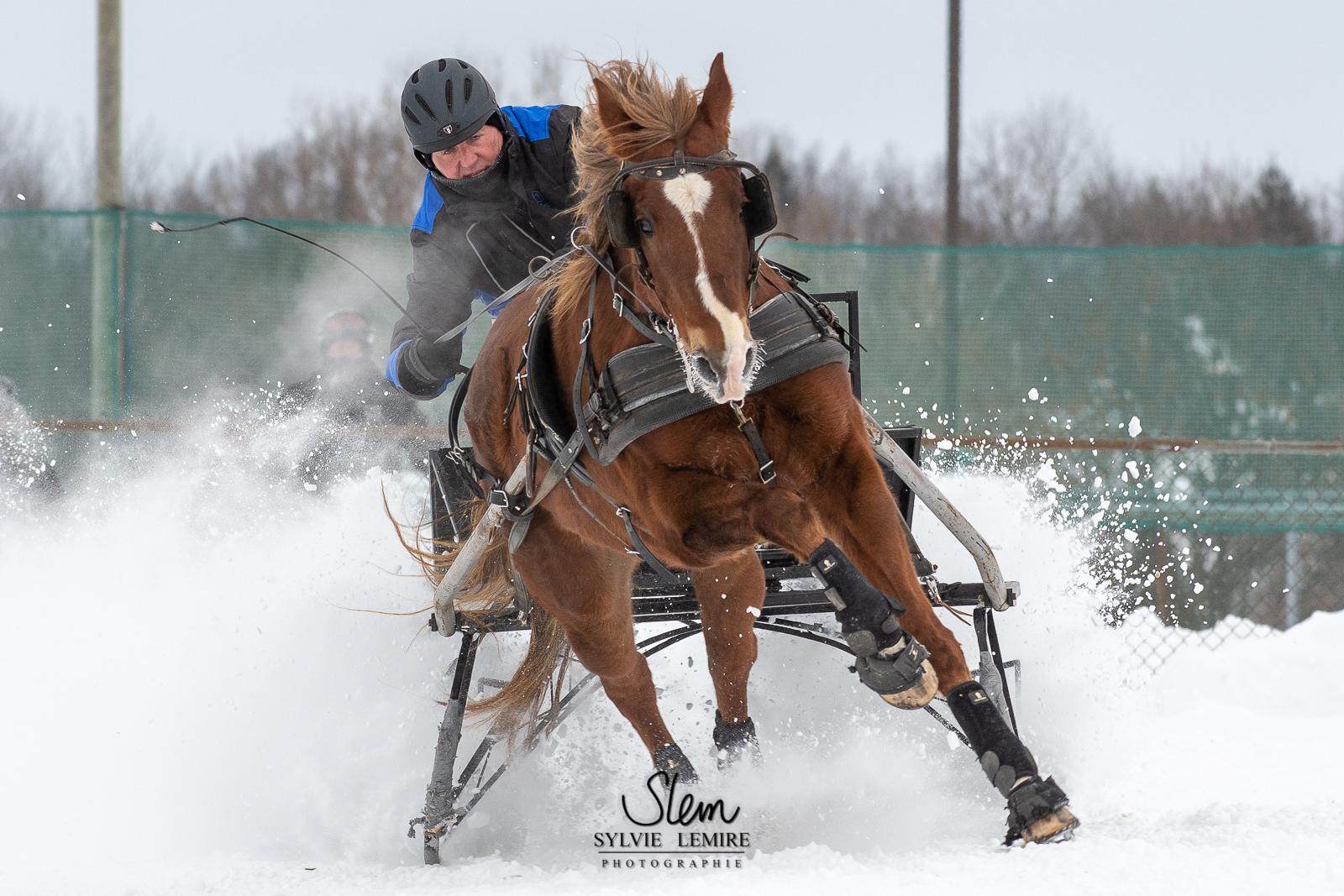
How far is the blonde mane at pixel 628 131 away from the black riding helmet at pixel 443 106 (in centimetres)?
86

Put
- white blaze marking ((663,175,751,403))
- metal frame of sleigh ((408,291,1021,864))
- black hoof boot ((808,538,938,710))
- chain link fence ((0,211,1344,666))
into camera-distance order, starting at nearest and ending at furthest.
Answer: white blaze marking ((663,175,751,403)) → black hoof boot ((808,538,938,710)) → metal frame of sleigh ((408,291,1021,864)) → chain link fence ((0,211,1344,666))

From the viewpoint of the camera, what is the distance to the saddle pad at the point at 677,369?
6.95 feet

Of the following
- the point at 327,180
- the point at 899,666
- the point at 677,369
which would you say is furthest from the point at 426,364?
the point at 327,180

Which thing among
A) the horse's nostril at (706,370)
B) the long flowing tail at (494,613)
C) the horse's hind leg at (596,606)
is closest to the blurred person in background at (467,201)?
the long flowing tail at (494,613)

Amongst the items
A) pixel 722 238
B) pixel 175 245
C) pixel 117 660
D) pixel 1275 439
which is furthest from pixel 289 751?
pixel 1275 439

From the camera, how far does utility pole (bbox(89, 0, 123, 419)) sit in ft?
19.8

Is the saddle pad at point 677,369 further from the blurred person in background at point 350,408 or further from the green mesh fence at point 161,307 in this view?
the green mesh fence at point 161,307

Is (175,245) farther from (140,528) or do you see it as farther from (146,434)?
(140,528)

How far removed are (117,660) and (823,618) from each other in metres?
2.54

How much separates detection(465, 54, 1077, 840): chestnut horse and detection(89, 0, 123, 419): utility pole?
4.39 meters

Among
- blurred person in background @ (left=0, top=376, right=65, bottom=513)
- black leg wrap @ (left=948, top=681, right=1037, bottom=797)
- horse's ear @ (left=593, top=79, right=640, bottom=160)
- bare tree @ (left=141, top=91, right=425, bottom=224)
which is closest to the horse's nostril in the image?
horse's ear @ (left=593, top=79, right=640, bottom=160)

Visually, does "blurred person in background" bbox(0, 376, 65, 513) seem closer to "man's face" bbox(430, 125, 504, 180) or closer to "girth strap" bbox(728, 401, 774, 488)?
"man's face" bbox(430, 125, 504, 180)

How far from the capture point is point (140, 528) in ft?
16.3

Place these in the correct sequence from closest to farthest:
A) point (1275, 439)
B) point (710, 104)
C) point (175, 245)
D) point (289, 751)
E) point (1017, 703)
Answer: point (710, 104)
point (1017, 703)
point (289, 751)
point (1275, 439)
point (175, 245)
